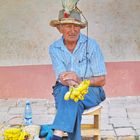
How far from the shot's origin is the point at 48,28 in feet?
20.8

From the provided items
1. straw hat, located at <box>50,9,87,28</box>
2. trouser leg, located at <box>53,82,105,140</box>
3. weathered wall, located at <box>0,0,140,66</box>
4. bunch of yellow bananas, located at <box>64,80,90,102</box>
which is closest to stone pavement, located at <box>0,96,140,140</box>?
weathered wall, located at <box>0,0,140,66</box>

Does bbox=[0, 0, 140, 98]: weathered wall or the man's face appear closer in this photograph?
the man's face

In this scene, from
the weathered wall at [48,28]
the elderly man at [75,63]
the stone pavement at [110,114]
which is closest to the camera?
the elderly man at [75,63]

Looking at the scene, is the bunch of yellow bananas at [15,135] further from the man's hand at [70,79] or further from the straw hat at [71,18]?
the straw hat at [71,18]

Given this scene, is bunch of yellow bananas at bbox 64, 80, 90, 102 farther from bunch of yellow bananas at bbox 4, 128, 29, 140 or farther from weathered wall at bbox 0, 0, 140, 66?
weathered wall at bbox 0, 0, 140, 66

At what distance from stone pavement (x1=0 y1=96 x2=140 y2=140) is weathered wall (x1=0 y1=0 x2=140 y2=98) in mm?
168

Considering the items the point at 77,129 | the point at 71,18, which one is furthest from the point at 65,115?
the point at 71,18

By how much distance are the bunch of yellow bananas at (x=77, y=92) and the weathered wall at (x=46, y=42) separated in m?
2.80

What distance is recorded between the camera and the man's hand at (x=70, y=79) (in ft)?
12.6

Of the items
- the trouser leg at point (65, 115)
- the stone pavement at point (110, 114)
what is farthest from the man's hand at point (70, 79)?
the stone pavement at point (110, 114)

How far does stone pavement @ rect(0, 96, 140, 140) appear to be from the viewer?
472 cm

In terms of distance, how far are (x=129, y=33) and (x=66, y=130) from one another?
2.96m

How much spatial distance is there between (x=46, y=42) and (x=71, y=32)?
241 centimetres

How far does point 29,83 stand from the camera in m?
6.46
